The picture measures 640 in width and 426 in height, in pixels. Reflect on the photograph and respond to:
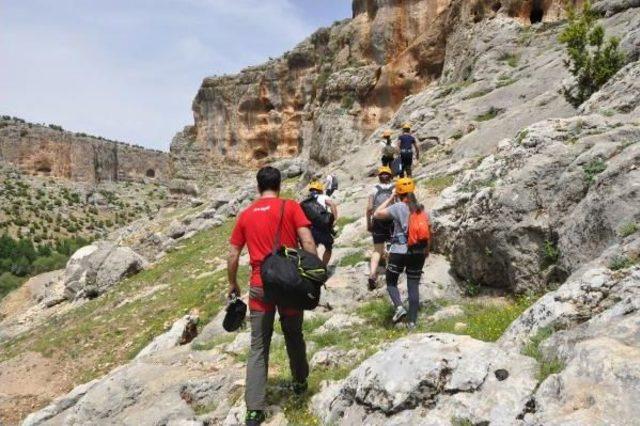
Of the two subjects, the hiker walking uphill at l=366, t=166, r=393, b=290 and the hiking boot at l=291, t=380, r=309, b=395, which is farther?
the hiker walking uphill at l=366, t=166, r=393, b=290

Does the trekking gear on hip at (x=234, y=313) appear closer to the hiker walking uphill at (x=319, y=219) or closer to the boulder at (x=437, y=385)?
the boulder at (x=437, y=385)

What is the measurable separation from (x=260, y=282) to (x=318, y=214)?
3.59m

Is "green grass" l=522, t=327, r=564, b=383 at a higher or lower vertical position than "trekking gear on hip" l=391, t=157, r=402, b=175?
lower

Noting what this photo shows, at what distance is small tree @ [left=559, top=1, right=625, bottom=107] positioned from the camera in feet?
41.6

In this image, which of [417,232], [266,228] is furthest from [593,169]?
[266,228]

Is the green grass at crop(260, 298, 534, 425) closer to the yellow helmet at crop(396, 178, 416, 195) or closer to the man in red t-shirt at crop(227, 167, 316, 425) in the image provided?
the man in red t-shirt at crop(227, 167, 316, 425)

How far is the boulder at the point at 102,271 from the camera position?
20750mm

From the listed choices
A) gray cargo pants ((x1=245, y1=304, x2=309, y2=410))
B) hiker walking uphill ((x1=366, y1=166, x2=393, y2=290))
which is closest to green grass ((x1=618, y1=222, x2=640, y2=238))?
gray cargo pants ((x1=245, y1=304, x2=309, y2=410))

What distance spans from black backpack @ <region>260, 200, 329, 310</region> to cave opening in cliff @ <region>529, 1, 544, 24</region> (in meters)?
24.3

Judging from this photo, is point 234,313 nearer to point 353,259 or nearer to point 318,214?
point 318,214

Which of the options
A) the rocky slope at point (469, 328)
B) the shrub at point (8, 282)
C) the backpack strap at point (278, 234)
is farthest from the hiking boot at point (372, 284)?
the shrub at point (8, 282)

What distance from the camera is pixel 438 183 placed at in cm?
1435

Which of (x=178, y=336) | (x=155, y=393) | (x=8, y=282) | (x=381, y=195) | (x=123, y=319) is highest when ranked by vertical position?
(x=381, y=195)

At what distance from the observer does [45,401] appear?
36.9ft
